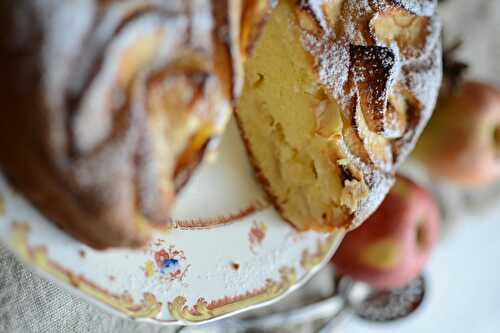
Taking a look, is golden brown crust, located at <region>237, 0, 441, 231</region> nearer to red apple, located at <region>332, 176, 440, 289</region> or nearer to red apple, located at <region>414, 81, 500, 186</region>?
red apple, located at <region>332, 176, 440, 289</region>

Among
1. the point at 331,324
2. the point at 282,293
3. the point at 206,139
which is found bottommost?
the point at 331,324

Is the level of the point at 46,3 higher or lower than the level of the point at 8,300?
higher

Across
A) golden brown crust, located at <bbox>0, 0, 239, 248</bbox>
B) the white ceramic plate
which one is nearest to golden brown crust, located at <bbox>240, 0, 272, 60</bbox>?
golden brown crust, located at <bbox>0, 0, 239, 248</bbox>

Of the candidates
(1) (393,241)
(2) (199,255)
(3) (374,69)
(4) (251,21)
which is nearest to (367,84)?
(3) (374,69)

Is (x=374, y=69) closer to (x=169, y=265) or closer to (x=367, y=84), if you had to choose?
(x=367, y=84)

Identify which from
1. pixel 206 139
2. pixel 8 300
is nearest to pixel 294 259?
pixel 206 139

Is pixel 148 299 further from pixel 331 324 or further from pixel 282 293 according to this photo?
pixel 331 324

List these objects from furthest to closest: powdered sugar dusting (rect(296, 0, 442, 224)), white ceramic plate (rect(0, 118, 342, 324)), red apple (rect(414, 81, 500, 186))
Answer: red apple (rect(414, 81, 500, 186)) < powdered sugar dusting (rect(296, 0, 442, 224)) < white ceramic plate (rect(0, 118, 342, 324))
